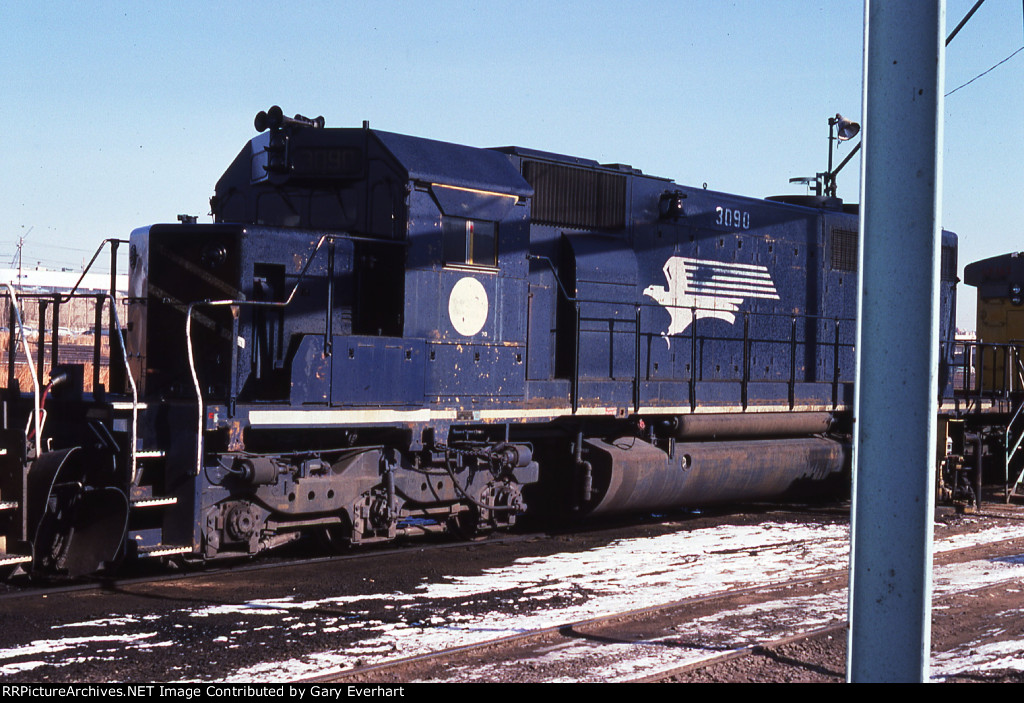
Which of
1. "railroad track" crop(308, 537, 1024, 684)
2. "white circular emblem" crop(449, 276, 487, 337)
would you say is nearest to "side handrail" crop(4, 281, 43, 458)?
"railroad track" crop(308, 537, 1024, 684)

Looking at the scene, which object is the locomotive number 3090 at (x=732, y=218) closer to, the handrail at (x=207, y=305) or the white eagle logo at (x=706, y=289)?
the white eagle logo at (x=706, y=289)

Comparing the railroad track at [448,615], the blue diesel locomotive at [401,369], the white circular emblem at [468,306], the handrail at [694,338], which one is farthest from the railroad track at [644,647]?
the handrail at [694,338]

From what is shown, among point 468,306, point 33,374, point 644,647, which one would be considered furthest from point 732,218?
point 33,374

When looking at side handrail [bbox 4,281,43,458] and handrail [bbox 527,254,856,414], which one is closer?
side handrail [bbox 4,281,43,458]

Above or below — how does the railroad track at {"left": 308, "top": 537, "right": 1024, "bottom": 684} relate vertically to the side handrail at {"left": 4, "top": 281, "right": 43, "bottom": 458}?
below

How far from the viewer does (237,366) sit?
8344mm

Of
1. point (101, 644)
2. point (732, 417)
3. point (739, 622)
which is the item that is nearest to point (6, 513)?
point (101, 644)

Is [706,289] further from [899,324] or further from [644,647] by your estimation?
[899,324]

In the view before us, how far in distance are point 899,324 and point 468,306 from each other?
690 cm

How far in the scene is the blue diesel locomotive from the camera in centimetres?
796

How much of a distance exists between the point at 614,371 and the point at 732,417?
1676mm

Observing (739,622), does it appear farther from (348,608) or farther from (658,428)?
(658,428)

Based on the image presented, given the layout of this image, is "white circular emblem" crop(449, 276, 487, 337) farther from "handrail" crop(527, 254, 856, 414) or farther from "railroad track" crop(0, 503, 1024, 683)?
"railroad track" crop(0, 503, 1024, 683)

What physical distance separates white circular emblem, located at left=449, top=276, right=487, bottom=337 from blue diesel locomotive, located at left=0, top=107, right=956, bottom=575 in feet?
0.07
